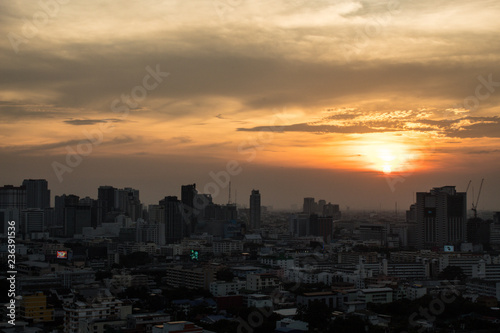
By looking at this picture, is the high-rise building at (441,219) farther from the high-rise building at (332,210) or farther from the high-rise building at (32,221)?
the high-rise building at (332,210)

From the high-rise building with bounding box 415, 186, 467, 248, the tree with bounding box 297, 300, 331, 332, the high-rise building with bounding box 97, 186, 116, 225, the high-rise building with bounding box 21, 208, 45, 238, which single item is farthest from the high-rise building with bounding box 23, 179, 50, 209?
the tree with bounding box 297, 300, 331, 332

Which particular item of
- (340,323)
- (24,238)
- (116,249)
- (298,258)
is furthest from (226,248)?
(340,323)

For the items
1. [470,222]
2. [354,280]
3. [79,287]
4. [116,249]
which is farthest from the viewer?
[470,222]

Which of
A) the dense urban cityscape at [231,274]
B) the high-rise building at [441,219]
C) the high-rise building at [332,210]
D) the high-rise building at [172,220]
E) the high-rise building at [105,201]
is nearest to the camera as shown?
the dense urban cityscape at [231,274]

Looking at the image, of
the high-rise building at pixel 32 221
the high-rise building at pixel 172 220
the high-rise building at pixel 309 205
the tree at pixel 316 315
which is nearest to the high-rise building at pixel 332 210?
the high-rise building at pixel 309 205

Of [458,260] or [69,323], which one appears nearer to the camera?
[69,323]

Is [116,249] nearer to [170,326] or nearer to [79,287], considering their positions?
[79,287]
